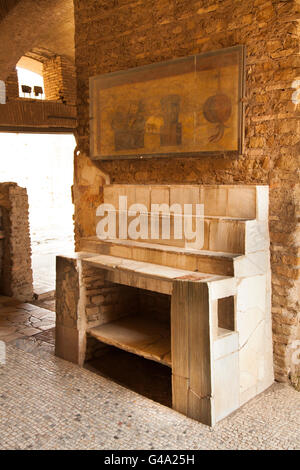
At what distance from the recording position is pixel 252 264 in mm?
4145

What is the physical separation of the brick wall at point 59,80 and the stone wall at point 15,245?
4201 mm

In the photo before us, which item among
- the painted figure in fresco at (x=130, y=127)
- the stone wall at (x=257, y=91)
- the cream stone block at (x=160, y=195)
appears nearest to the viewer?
the stone wall at (x=257, y=91)

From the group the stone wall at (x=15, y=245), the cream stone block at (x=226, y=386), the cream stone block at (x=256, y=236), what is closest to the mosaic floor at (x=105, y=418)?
the cream stone block at (x=226, y=386)

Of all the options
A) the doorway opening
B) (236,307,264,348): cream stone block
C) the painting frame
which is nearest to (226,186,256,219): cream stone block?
the painting frame

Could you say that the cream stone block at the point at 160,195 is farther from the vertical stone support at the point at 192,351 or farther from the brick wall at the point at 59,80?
the brick wall at the point at 59,80

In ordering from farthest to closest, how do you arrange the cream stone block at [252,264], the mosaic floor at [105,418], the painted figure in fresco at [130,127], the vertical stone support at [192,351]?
the painted figure in fresco at [130,127] → the cream stone block at [252,264] → the vertical stone support at [192,351] → the mosaic floor at [105,418]

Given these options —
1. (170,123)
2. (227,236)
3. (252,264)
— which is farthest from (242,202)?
(170,123)

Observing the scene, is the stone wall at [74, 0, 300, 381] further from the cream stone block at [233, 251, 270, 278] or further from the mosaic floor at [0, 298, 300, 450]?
the mosaic floor at [0, 298, 300, 450]

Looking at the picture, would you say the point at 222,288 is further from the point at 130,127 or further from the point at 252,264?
the point at 130,127

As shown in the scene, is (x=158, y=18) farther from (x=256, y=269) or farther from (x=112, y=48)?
(x=256, y=269)

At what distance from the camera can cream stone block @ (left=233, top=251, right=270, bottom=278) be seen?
3932 millimetres

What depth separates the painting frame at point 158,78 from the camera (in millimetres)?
4555

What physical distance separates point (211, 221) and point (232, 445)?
2013 mm

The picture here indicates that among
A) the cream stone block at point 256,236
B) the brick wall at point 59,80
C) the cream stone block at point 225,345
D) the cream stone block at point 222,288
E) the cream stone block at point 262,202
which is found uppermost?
the brick wall at point 59,80
